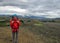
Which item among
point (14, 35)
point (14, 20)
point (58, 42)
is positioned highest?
point (14, 20)

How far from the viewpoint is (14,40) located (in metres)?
14.4

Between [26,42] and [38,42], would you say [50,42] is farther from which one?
[26,42]

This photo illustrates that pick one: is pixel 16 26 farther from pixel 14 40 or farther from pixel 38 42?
pixel 38 42

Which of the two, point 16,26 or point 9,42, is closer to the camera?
point 16,26

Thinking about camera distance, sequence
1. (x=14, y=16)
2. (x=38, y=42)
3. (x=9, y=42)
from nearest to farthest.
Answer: (x=14, y=16), (x=9, y=42), (x=38, y=42)

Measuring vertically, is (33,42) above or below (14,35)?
below

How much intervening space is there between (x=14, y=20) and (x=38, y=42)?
4789 millimetres

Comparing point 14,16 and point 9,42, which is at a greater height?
point 14,16

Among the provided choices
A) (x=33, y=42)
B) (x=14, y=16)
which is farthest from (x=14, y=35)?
(x=33, y=42)

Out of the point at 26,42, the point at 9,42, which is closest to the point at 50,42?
the point at 26,42

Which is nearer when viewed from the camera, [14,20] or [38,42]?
[14,20]

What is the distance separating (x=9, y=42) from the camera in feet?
54.4

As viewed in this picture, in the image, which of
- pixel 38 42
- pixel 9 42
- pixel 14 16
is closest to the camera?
pixel 14 16

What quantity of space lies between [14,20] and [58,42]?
20.3ft
